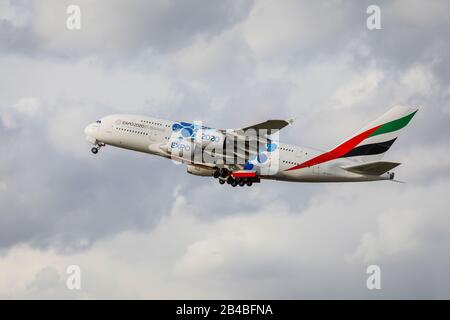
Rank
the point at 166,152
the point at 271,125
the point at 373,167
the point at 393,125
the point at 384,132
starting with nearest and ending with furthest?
the point at 373,167, the point at 271,125, the point at 166,152, the point at 384,132, the point at 393,125

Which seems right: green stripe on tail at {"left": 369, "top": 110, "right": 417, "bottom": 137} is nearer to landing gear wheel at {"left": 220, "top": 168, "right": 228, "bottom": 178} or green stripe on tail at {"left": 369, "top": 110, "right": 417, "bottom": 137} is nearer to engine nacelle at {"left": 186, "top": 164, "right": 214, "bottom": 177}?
landing gear wheel at {"left": 220, "top": 168, "right": 228, "bottom": 178}

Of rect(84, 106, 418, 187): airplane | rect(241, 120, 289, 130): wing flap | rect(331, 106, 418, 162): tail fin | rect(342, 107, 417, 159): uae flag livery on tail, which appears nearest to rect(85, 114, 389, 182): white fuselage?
rect(84, 106, 418, 187): airplane

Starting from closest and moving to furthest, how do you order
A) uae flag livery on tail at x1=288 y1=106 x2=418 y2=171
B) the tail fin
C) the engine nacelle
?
uae flag livery on tail at x1=288 y1=106 x2=418 y2=171 < the tail fin < the engine nacelle

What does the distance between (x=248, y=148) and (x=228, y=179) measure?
428cm

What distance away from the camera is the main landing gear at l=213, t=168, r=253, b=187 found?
85.5 meters

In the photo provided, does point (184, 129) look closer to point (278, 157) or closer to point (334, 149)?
point (278, 157)

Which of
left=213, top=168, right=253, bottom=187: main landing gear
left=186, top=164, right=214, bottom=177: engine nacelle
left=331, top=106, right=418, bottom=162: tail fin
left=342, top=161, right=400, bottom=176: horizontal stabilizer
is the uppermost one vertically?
left=331, top=106, right=418, bottom=162: tail fin

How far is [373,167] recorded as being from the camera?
78.2 metres

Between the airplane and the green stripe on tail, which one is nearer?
the airplane

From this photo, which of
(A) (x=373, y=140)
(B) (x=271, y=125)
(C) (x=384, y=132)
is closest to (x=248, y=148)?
(B) (x=271, y=125)

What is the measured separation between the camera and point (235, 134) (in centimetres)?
8338

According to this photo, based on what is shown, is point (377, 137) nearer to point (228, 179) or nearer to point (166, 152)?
point (228, 179)

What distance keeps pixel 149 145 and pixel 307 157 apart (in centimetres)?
1713

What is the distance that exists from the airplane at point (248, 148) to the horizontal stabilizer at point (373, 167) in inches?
8.1
